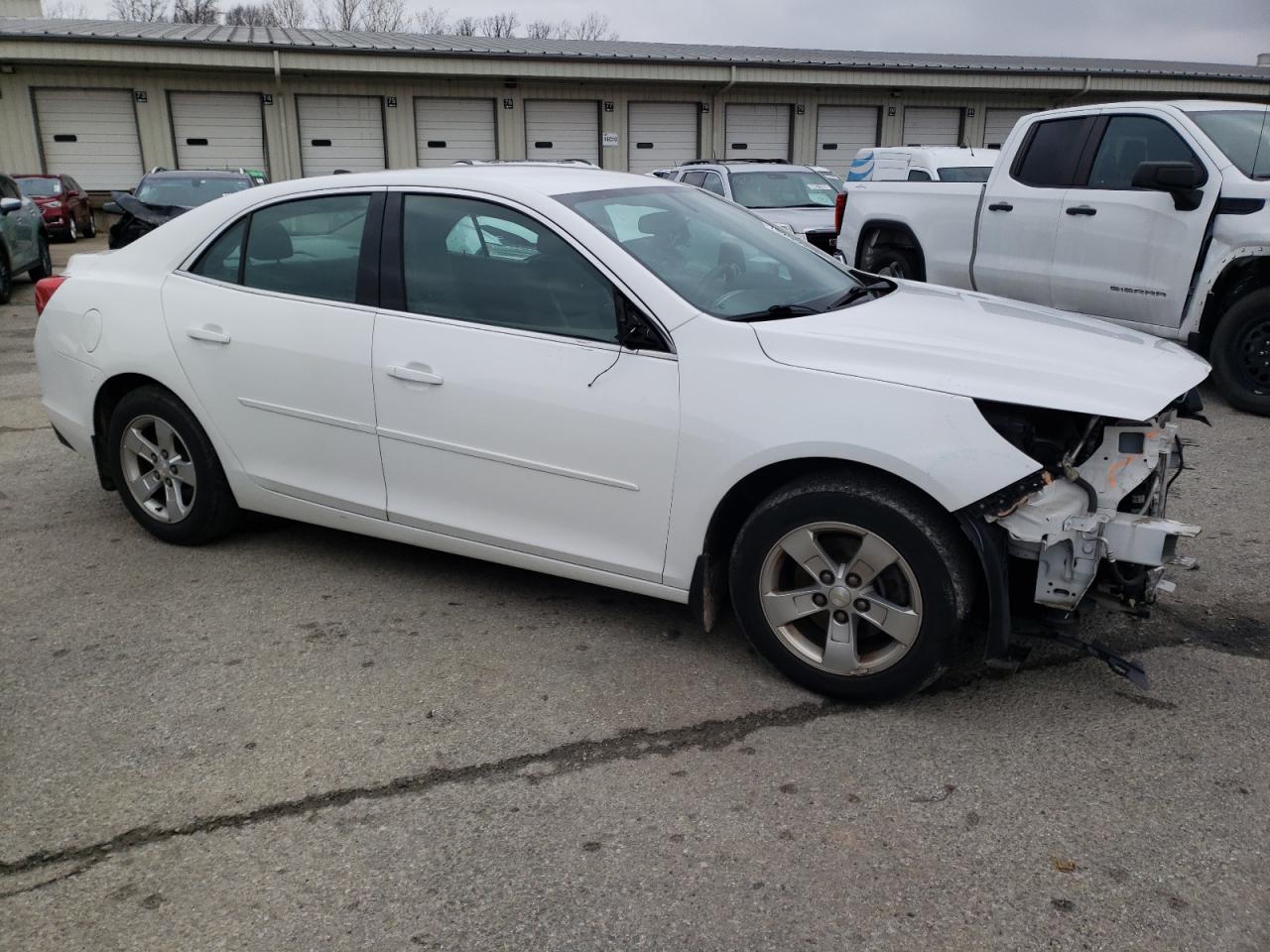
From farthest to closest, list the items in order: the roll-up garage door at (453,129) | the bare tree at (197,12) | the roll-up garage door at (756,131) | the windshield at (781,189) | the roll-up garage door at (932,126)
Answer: the bare tree at (197,12)
the roll-up garage door at (932,126)
the roll-up garage door at (756,131)
the roll-up garage door at (453,129)
the windshield at (781,189)

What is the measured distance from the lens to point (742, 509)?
3.65 m

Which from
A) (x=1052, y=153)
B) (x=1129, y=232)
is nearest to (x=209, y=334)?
(x=1129, y=232)

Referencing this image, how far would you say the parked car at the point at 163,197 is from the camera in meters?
13.8

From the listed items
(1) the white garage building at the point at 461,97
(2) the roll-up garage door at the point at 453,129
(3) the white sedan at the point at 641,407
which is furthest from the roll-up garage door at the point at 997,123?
(3) the white sedan at the point at 641,407

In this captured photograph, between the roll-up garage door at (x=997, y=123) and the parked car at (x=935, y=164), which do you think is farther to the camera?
the roll-up garage door at (x=997, y=123)

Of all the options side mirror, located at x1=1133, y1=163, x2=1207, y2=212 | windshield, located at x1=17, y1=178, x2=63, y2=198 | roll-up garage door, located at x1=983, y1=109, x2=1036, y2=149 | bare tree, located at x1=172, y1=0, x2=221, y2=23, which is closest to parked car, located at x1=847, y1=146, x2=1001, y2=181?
side mirror, located at x1=1133, y1=163, x2=1207, y2=212

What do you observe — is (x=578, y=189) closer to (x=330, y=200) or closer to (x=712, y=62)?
(x=330, y=200)

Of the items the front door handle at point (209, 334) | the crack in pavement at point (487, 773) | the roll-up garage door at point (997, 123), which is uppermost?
the roll-up garage door at point (997, 123)

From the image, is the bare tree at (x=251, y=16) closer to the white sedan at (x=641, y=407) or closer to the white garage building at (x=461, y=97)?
the white garage building at (x=461, y=97)

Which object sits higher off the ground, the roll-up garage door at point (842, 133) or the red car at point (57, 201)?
the roll-up garage door at point (842, 133)

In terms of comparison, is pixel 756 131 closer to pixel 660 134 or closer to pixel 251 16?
pixel 660 134

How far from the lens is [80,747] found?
10.6ft

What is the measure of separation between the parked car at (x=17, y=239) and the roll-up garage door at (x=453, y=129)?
13591mm

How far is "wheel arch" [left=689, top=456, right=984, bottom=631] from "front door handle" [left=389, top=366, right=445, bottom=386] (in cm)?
116
